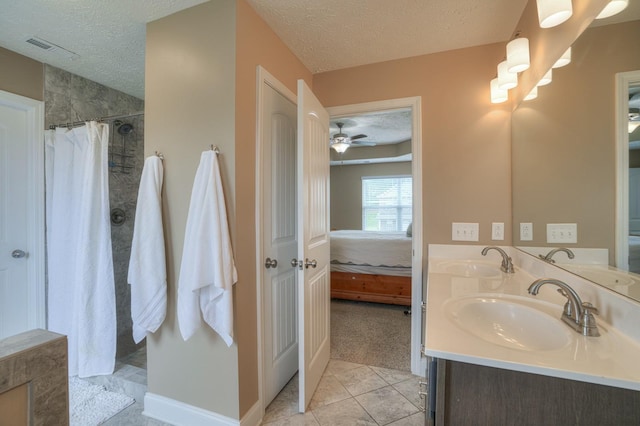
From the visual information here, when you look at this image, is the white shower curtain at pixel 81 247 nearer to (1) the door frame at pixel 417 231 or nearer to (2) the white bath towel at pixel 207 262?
(2) the white bath towel at pixel 207 262

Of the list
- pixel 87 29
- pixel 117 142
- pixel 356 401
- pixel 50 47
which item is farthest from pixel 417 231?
pixel 50 47

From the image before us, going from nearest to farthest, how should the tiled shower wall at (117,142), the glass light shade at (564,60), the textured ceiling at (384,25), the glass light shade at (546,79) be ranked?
the glass light shade at (564,60) < the glass light shade at (546,79) < the textured ceiling at (384,25) < the tiled shower wall at (117,142)

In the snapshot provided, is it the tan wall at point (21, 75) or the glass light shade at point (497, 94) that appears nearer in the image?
the glass light shade at point (497, 94)

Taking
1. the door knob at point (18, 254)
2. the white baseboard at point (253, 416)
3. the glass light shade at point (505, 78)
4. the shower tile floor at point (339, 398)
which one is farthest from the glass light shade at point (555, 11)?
the door knob at point (18, 254)

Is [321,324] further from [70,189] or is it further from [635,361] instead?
[70,189]

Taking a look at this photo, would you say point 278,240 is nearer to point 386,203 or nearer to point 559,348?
point 559,348

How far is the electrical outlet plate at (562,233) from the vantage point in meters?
1.20

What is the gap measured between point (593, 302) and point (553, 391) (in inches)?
20.2

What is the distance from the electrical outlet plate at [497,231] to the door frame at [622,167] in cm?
97

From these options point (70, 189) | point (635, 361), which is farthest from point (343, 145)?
point (635, 361)

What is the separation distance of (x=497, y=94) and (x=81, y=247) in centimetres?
309

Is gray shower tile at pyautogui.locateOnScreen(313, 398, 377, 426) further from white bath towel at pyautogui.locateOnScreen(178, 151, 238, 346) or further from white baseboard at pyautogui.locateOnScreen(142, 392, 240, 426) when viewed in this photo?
white bath towel at pyautogui.locateOnScreen(178, 151, 238, 346)

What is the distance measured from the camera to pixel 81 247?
1880 millimetres

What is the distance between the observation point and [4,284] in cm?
193
